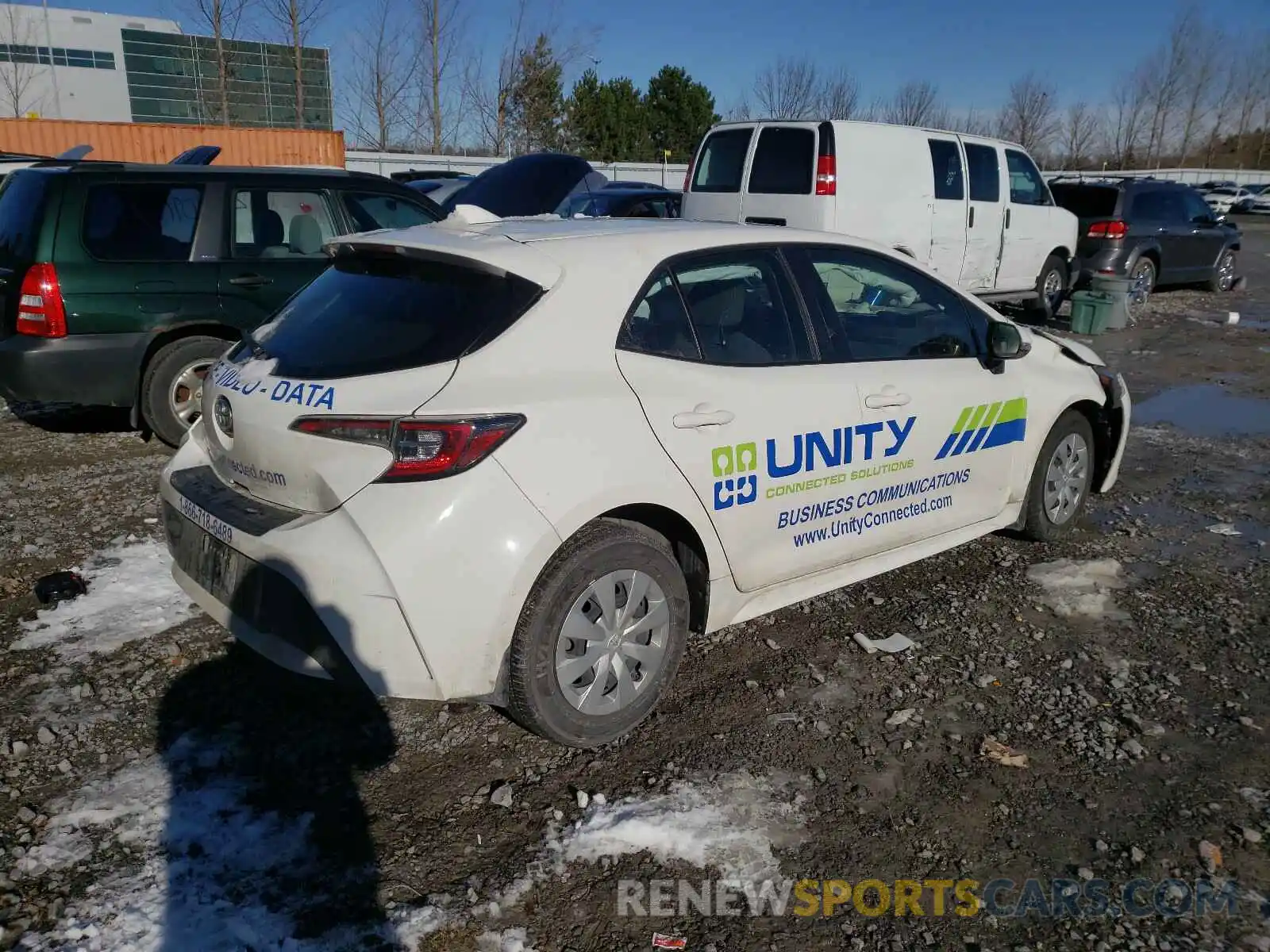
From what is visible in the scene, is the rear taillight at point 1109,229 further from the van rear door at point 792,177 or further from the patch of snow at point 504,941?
the patch of snow at point 504,941

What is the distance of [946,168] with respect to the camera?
10656mm

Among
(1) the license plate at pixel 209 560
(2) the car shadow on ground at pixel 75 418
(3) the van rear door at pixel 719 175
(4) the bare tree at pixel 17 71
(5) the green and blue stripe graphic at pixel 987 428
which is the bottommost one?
(2) the car shadow on ground at pixel 75 418

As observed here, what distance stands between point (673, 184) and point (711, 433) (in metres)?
32.4

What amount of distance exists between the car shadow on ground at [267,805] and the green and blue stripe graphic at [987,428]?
8.53 ft

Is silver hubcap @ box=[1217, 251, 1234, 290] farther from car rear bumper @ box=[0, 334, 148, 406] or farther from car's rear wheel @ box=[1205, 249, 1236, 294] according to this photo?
car rear bumper @ box=[0, 334, 148, 406]

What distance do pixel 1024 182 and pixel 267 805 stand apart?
1167 cm

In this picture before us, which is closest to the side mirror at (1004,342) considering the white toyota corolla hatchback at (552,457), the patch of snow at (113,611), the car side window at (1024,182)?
the white toyota corolla hatchback at (552,457)

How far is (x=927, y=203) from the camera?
1039 centimetres

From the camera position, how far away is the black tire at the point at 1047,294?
12578mm

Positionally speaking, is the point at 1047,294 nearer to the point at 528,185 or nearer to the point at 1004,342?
the point at 528,185

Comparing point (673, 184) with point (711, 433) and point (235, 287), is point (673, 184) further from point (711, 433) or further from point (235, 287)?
point (711, 433)

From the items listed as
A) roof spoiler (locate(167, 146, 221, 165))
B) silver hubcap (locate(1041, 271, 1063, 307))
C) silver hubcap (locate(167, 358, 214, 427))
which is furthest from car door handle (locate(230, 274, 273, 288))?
silver hubcap (locate(1041, 271, 1063, 307))

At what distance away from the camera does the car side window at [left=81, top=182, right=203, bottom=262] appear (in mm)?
5930

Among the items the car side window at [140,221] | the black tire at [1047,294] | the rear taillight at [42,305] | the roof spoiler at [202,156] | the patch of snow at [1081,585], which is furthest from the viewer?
the black tire at [1047,294]
